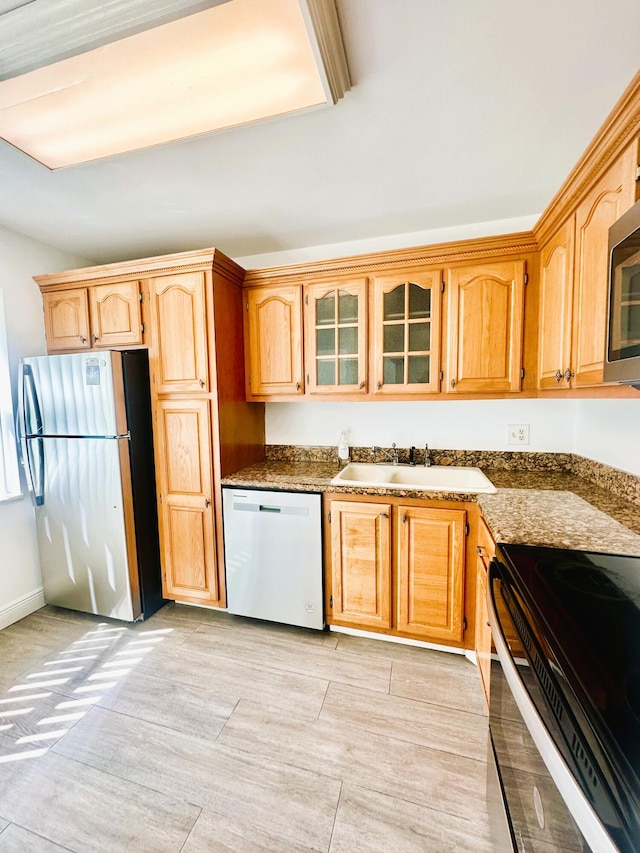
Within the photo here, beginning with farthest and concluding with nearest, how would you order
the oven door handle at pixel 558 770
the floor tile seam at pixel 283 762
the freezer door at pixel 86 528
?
the freezer door at pixel 86 528 → the floor tile seam at pixel 283 762 → the oven door handle at pixel 558 770

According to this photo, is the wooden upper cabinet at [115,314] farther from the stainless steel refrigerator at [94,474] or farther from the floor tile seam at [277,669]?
the floor tile seam at [277,669]

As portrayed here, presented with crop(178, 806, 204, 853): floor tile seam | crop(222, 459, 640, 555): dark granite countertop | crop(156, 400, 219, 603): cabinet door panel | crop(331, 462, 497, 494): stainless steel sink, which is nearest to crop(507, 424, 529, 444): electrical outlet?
crop(222, 459, 640, 555): dark granite countertop

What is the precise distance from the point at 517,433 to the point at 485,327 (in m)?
0.73

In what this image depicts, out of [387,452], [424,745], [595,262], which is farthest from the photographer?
[387,452]

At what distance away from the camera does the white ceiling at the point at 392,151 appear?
3.31 feet

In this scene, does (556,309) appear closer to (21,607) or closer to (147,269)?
(147,269)

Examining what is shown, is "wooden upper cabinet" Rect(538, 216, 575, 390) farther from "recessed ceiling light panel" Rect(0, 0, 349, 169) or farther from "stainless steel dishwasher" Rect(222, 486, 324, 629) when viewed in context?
"stainless steel dishwasher" Rect(222, 486, 324, 629)

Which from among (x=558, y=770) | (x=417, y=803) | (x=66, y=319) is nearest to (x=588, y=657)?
(x=558, y=770)

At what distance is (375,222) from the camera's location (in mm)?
2135

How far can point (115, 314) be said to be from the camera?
85.4 inches

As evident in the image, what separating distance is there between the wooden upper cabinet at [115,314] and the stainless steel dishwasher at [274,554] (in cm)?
117

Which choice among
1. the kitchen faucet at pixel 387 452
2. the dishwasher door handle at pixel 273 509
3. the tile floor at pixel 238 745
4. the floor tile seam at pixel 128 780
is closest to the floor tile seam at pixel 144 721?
the tile floor at pixel 238 745

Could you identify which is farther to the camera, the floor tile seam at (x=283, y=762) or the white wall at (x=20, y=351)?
the white wall at (x=20, y=351)

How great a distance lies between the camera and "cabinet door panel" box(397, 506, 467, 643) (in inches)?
68.2
